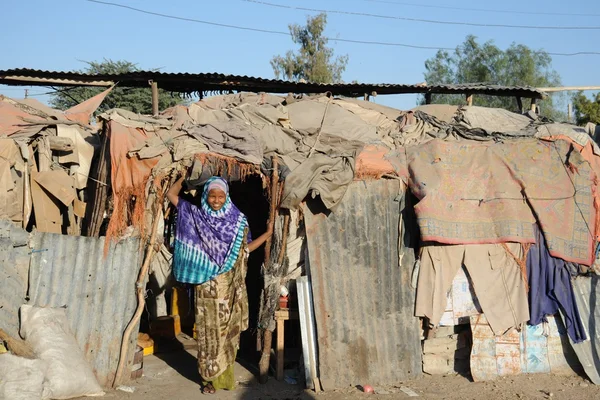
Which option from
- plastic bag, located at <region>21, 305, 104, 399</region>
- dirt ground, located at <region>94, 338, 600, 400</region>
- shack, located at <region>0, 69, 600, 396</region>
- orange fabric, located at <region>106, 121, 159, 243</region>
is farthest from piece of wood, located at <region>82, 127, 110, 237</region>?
dirt ground, located at <region>94, 338, 600, 400</region>

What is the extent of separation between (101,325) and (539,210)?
4.58 meters

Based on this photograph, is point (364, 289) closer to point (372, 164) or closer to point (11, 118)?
point (372, 164)

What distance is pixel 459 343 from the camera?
710 centimetres

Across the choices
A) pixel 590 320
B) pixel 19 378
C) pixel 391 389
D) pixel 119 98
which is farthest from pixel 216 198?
pixel 119 98

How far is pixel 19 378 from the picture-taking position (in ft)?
17.7

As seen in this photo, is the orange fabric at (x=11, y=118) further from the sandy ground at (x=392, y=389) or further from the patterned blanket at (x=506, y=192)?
the patterned blanket at (x=506, y=192)

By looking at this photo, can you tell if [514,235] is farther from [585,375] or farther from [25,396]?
[25,396]

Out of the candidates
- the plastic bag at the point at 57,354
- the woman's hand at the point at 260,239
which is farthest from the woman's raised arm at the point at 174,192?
the plastic bag at the point at 57,354

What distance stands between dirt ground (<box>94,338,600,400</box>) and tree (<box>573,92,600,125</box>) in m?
16.3

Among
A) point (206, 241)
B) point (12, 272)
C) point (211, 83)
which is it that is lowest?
point (12, 272)

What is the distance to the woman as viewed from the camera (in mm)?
6285

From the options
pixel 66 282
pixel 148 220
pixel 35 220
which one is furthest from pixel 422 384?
pixel 35 220

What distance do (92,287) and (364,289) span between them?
2.68m

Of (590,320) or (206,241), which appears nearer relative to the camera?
(206,241)
